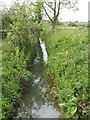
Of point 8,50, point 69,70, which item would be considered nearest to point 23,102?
point 69,70

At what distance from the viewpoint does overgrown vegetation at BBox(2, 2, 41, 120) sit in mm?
4762

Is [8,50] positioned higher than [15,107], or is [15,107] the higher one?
[8,50]

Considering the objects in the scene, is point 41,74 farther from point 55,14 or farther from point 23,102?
point 55,14

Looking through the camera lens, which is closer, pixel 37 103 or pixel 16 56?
pixel 37 103

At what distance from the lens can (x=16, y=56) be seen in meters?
7.23

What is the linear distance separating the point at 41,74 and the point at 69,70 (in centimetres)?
314

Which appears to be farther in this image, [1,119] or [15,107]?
[15,107]

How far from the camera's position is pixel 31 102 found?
18.1 ft

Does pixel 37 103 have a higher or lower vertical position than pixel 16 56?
lower

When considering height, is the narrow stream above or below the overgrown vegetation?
below

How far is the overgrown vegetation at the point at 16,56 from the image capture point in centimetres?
476

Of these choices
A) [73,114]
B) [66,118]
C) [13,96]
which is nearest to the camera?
[73,114]

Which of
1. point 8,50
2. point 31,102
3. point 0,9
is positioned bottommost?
point 31,102

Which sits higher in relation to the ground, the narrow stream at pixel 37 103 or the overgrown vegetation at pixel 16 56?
the overgrown vegetation at pixel 16 56
